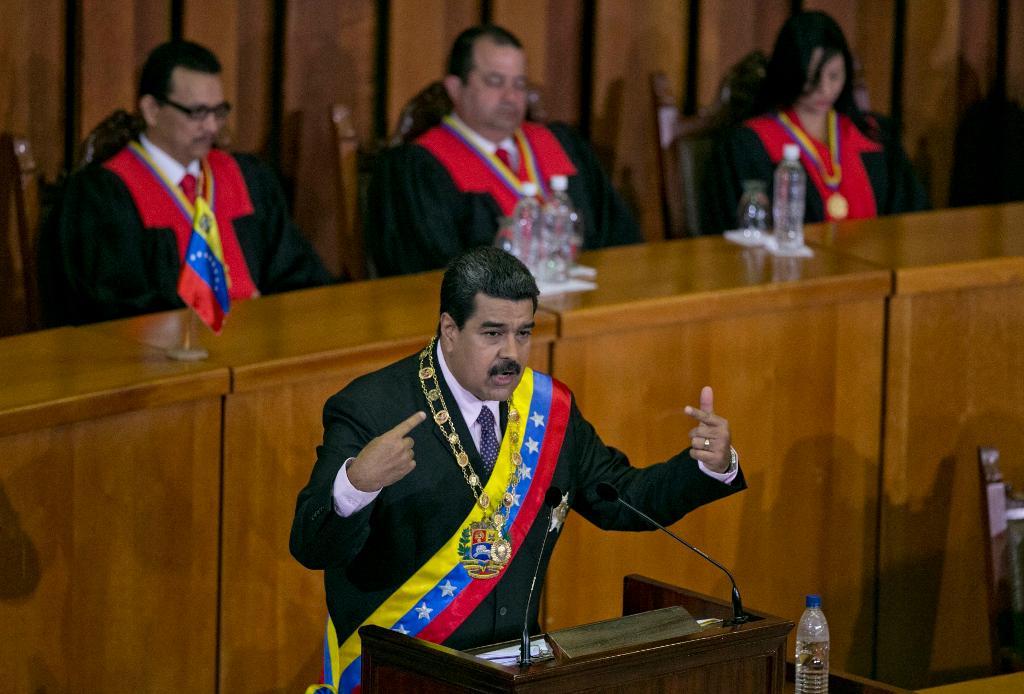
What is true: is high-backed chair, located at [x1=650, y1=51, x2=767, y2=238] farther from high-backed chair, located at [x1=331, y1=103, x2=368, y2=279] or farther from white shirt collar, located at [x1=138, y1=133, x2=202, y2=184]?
white shirt collar, located at [x1=138, y1=133, x2=202, y2=184]

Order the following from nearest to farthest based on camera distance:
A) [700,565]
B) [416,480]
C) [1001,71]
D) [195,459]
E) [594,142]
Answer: [416,480] < [195,459] < [700,565] < [594,142] < [1001,71]

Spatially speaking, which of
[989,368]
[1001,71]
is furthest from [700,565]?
[1001,71]

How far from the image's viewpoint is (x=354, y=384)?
2994 mm

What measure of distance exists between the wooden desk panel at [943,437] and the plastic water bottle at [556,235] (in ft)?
2.45

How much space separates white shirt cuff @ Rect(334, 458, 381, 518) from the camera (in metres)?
2.75

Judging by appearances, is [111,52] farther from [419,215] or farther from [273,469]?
[273,469]

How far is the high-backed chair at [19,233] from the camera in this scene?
4.76m

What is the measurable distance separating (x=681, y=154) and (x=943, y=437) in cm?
164

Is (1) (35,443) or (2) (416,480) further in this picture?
(1) (35,443)

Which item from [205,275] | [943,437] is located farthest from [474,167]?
[205,275]

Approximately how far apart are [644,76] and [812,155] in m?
0.63

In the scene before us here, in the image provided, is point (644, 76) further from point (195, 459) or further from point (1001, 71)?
point (195, 459)

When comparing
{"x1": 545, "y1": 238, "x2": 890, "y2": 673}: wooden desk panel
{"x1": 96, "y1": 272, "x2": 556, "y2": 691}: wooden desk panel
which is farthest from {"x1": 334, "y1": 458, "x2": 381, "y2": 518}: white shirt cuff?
{"x1": 545, "y1": 238, "x2": 890, "y2": 673}: wooden desk panel

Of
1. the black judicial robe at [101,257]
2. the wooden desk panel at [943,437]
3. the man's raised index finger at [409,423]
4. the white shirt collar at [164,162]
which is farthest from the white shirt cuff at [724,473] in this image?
the white shirt collar at [164,162]
